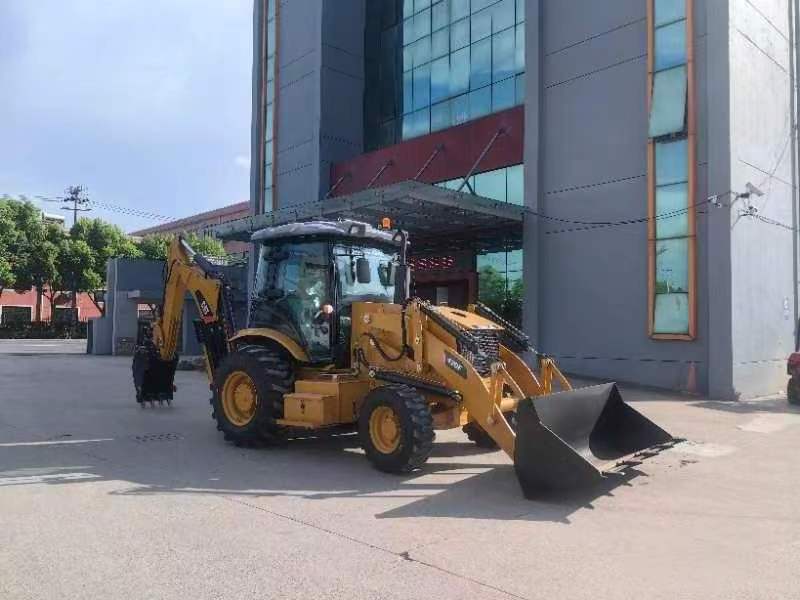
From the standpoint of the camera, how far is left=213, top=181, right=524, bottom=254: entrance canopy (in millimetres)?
18062

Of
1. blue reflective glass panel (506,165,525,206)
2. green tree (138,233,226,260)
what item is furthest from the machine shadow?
green tree (138,233,226,260)

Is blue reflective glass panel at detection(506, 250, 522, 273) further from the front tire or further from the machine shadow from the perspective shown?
the machine shadow

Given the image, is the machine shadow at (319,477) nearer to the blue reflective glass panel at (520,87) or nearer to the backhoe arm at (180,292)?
the backhoe arm at (180,292)

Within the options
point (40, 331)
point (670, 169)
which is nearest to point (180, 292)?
point (670, 169)

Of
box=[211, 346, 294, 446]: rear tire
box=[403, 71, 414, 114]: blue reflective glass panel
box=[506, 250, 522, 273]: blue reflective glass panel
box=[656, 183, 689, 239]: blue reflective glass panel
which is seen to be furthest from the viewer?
box=[403, 71, 414, 114]: blue reflective glass panel

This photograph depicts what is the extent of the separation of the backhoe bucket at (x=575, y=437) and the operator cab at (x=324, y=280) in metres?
2.38

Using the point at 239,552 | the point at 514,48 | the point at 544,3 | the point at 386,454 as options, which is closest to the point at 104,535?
Result: the point at 239,552

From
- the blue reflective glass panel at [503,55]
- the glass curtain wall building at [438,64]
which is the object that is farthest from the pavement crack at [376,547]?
the blue reflective glass panel at [503,55]

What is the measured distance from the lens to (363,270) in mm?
8570

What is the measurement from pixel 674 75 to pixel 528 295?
6829mm

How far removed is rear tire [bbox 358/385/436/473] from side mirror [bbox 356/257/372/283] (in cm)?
166

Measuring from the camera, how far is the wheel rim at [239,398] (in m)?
8.84

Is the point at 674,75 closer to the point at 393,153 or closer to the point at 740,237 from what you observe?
the point at 740,237

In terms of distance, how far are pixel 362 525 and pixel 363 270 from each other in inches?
147
